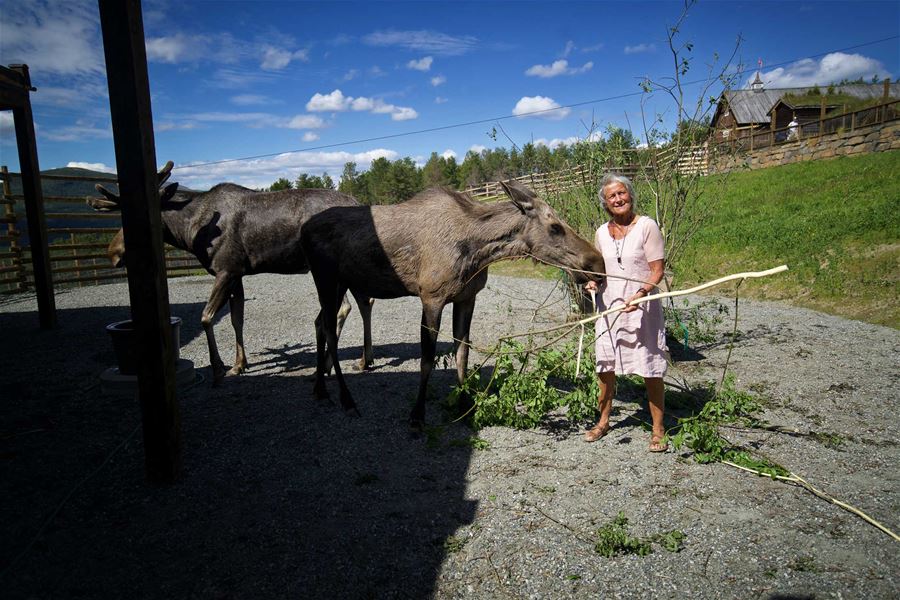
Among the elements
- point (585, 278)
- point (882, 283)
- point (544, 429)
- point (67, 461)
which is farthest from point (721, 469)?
point (882, 283)

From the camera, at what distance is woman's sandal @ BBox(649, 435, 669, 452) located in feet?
13.5

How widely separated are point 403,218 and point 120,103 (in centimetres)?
248

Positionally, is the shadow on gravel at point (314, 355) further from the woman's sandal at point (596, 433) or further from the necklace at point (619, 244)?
the necklace at point (619, 244)

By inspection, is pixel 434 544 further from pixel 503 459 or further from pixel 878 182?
pixel 878 182

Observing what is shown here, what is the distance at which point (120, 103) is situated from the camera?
3.35 metres

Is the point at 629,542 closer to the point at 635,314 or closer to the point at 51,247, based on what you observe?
the point at 635,314

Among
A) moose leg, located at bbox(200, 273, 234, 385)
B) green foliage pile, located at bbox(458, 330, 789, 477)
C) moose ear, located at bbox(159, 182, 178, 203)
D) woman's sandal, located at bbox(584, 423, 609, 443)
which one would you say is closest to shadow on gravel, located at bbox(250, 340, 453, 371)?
moose leg, located at bbox(200, 273, 234, 385)

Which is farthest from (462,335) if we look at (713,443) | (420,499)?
(713,443)

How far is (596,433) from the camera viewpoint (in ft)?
14.5

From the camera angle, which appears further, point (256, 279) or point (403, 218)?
point (256, 279)

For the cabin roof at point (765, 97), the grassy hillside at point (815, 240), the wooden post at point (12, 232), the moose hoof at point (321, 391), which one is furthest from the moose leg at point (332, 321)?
the cabin roof at point (765, 97)

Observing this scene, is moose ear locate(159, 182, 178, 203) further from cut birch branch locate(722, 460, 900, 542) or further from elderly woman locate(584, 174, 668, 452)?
cut birch branch locate(722, 460, 900, 542)

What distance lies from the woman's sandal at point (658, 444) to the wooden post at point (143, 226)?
3.87 m

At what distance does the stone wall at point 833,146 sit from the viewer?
17.0 meters
